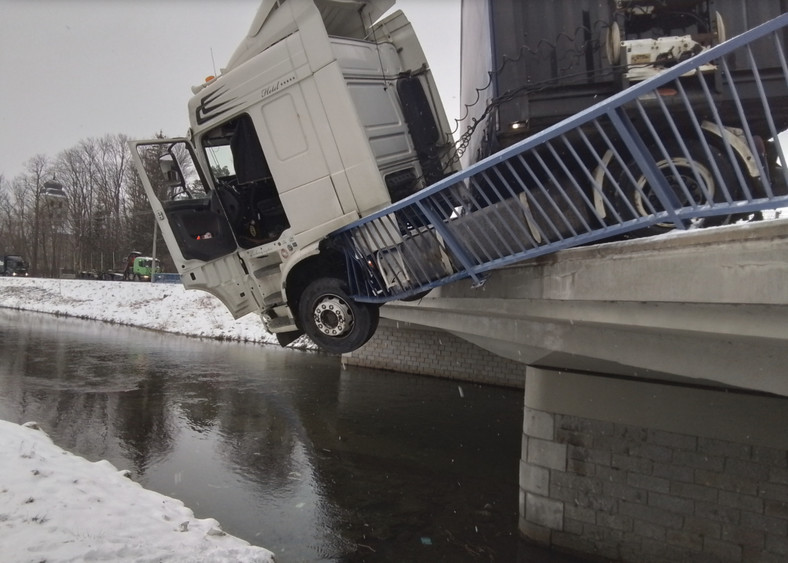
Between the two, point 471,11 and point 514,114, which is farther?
point 471,11

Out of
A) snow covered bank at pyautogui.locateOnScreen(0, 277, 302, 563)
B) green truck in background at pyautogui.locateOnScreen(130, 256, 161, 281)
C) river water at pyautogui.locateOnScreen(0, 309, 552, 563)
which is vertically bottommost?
river water at pyautogui.locateOnScreen(0, 309, 552, 563)

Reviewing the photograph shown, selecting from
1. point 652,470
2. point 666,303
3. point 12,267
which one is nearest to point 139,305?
point 12,267

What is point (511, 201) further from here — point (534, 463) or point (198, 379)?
point (198, 379)

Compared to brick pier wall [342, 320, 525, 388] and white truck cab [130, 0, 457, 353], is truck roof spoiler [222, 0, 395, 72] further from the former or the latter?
brick pier wall [342, 320, 525, 388]

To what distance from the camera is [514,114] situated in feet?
17.5

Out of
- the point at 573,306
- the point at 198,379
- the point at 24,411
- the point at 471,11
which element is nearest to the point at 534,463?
the point at 573,306

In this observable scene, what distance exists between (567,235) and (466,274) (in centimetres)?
92

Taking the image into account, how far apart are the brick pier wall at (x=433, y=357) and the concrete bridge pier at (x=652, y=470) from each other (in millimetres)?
9313

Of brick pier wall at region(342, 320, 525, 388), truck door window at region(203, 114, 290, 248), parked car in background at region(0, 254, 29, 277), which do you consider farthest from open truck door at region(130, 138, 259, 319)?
parked car in background at region(0, 254, 29, 277)

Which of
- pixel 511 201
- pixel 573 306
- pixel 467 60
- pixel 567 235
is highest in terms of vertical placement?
pixel 467 60

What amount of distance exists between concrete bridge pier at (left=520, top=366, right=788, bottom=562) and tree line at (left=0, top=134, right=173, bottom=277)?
47734 millimetres

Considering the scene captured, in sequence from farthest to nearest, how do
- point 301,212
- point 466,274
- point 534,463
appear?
1. point 534,463
2. point 301,212
3. point 466,274

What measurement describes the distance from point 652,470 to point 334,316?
12.1 ft

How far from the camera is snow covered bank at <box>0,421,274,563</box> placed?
14.2 feet
